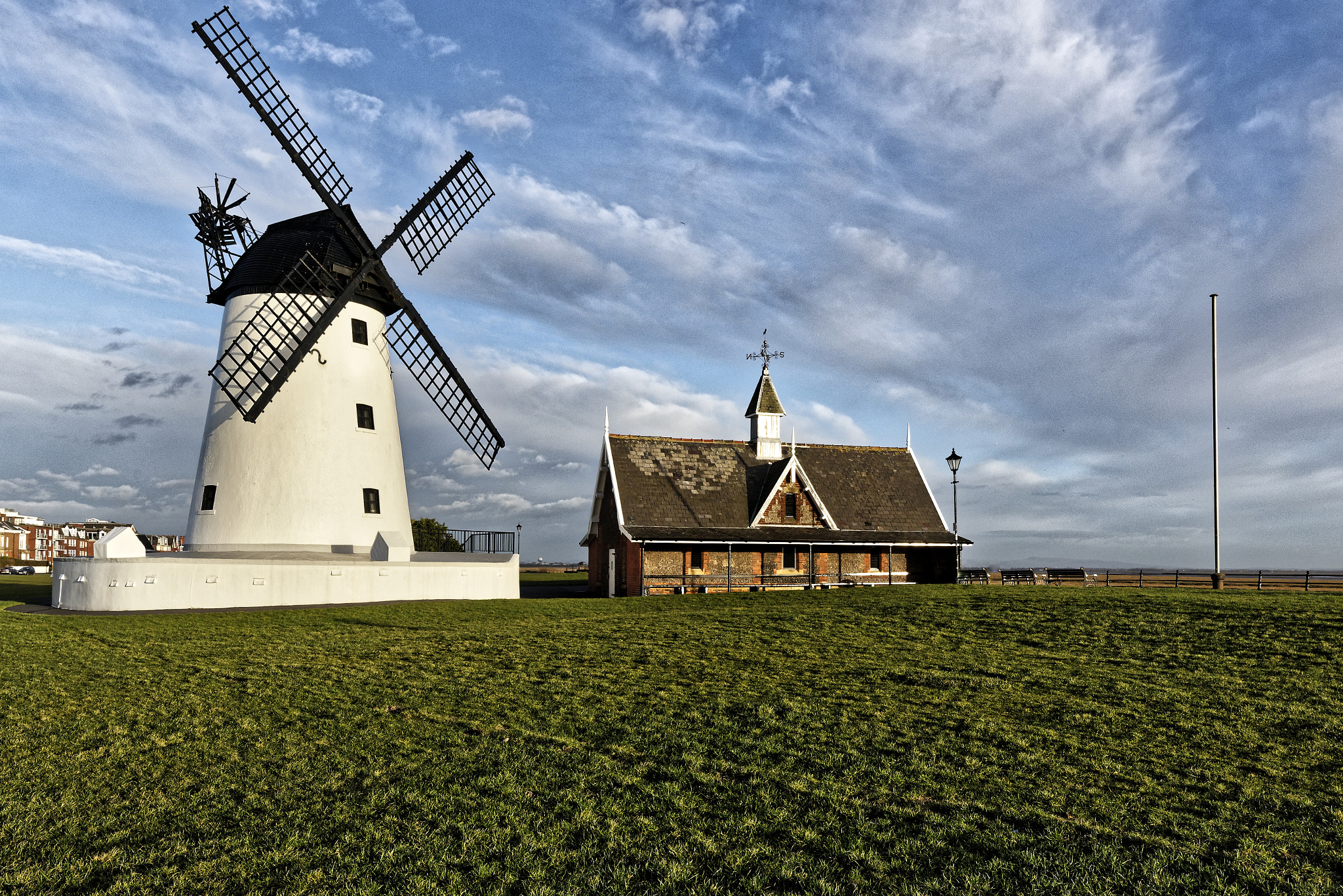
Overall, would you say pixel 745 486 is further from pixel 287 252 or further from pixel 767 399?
pixel 287 252

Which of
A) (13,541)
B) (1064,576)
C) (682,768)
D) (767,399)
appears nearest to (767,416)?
(767,399)

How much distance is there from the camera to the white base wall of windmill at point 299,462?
25.5 m

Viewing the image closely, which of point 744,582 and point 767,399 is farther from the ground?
point 767,399

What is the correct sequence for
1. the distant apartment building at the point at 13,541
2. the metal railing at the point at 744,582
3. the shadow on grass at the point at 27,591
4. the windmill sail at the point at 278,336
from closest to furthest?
the windmill sail at the point at 278,336 → the shadow on grass at the point at 27,591 → the metal railing at the point at 744,582 → the distant apartment building at the point at 13,541

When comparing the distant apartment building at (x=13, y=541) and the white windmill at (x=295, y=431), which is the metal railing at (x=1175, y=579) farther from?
the distant apartment building at (x=13, y=541)

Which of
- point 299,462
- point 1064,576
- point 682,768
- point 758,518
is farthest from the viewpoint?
point 1064,576

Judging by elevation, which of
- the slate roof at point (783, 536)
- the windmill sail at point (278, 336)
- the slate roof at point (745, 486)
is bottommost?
the slate roof at point (783, 536)

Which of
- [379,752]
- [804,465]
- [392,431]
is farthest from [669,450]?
[379,752]

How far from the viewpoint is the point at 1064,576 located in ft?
141

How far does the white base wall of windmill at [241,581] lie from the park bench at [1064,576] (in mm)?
30178

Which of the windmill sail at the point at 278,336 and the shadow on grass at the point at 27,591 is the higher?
the windmill sail at the point at 278,336

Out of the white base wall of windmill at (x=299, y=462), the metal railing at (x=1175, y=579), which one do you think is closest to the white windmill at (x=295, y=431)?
the white base wall of windmill at (x=299, y=462)

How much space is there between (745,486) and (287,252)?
20.4 m

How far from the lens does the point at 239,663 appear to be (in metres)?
13.7
